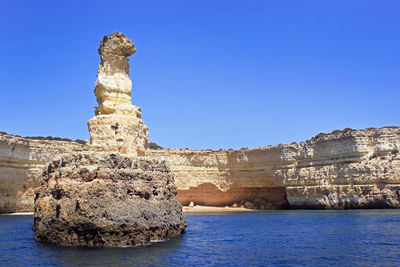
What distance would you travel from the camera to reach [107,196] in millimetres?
14312

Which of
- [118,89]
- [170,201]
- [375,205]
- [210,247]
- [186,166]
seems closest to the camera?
[210,247]

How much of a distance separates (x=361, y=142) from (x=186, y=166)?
805 inches

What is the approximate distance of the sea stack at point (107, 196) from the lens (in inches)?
557

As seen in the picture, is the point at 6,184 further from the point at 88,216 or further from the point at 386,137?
the point at 386,137

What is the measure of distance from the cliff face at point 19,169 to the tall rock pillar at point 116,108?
16.6m

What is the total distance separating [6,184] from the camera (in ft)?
117

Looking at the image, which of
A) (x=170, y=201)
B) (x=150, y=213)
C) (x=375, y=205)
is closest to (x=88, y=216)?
(x=150, y=213)

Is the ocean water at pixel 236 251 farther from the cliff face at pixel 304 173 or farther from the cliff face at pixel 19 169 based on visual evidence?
the cliff face at pixel 19 169

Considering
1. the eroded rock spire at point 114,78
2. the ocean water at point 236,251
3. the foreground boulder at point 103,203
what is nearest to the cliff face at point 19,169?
the eroded rock spire at point 114,78

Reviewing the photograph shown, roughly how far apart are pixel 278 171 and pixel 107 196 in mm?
31614

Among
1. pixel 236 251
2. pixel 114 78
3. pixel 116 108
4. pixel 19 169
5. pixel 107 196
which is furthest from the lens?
pixel 19 169

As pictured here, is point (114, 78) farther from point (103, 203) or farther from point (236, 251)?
point (236, 251)

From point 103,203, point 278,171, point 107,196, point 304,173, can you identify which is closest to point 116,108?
point 107,196

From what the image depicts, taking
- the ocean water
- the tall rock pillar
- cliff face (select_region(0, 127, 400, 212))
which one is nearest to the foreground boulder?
the ocean water
